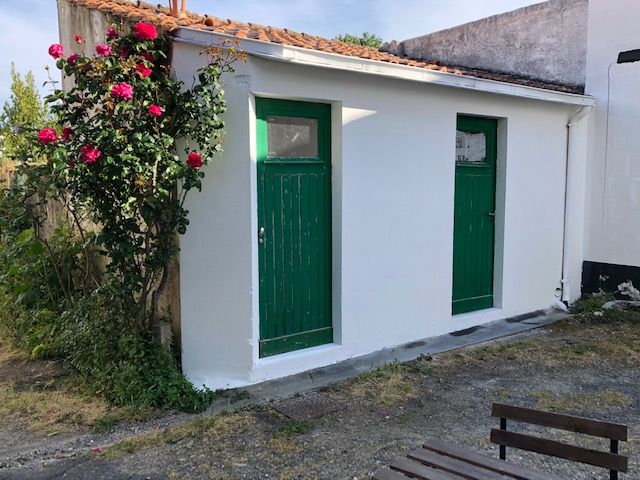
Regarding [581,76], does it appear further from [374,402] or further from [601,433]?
[601,433]

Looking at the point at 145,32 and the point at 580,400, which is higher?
the point at 145,32

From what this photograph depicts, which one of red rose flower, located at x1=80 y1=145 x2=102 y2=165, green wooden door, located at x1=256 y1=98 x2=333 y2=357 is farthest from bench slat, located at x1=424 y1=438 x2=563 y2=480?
red rose flower, located at x1=80 y1=145 x2=102 y2=165

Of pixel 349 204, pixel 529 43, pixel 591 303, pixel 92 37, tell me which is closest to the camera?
pixel 349 204

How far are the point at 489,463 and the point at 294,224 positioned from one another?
2.91 metres

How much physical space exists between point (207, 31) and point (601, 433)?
3.81 meters

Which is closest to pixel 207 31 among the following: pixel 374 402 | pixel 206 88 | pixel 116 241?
pixel 206 88

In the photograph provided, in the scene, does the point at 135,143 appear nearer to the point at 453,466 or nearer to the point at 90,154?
the point at 90,154

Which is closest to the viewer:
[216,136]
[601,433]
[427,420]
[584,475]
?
[601,433]

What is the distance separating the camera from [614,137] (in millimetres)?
7398

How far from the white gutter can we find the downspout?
1008 millimetres

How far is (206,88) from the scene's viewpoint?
4184 mm

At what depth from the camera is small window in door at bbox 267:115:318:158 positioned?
187 inches

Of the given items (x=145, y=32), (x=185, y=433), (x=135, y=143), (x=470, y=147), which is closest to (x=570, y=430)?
(x=185, y=433)

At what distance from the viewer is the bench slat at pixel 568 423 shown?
2369 mm
